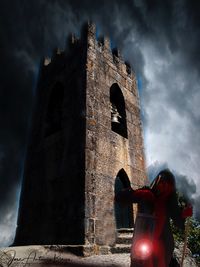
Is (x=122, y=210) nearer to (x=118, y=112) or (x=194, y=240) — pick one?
(x=118, y=112)

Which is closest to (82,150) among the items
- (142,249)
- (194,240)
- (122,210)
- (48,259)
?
(122,210)

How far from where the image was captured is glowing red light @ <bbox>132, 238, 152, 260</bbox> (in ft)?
9.38

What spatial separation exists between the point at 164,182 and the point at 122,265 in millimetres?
1991

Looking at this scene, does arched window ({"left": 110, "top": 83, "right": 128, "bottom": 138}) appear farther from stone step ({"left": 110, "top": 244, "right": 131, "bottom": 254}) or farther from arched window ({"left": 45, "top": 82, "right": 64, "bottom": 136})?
stone step ({"left": 110, "top": 244, "right": 131, "bottom": 254})

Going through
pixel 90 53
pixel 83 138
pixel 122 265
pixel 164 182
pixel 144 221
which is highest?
pixel 90 53

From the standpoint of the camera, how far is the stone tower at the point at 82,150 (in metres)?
5.60

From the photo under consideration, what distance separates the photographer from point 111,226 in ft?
19.0

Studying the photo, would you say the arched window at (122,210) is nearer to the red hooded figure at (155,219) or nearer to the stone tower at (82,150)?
the stone tower at (82,150)

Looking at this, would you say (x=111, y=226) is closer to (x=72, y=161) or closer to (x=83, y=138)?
(x=72, y=161)

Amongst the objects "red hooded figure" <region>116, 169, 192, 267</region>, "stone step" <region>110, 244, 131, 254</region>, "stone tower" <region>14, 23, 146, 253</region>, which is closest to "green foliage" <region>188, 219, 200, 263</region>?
"stone tower" <region>14, 23, 146, 253</region>

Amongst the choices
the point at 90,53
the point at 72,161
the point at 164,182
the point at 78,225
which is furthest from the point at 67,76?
the point at 164,182

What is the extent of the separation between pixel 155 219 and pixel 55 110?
5839 millimetres

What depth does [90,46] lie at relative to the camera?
7812 millimetres

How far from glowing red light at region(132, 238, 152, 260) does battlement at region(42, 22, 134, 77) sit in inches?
244
